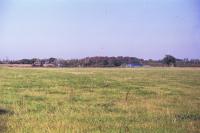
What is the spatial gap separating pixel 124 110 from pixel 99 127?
3.91 meters

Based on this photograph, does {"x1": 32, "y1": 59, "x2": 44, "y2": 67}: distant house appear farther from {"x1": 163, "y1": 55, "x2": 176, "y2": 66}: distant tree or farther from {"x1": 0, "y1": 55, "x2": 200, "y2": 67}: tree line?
{"x1": 163, "y1": 55, "x2": 176, "y2": 66}: distant tree

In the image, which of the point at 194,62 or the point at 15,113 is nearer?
the point at 15,113

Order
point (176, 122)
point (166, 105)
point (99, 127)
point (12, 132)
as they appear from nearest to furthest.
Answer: point (12, 132), point (99, 127), point (176, 122), point (166, 105)

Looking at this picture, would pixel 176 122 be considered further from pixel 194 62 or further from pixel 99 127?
pixel 194 62

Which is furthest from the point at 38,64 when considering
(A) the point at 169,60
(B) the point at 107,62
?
(A) the point at 169,60

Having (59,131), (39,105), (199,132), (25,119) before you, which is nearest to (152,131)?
(199,132)

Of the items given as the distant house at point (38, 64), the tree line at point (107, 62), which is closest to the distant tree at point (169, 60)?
the tree line at point (107, 62)

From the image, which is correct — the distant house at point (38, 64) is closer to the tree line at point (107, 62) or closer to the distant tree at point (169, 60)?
the tree line at point (107, 62)

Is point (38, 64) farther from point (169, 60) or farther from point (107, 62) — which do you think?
point (169, 60)

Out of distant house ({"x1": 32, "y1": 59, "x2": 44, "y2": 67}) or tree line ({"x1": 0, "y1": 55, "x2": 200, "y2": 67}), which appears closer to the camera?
distant house ({"x1": 32, "y1": 59, "x2": 44, "y2": 67})

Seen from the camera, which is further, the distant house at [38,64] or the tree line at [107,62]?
the tree line at [107,62]

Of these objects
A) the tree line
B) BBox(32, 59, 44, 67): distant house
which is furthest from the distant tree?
BBox(32, 59, 44, 67): distant house

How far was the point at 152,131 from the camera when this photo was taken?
10.5 metres

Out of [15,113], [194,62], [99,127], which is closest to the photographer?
[99,127]
